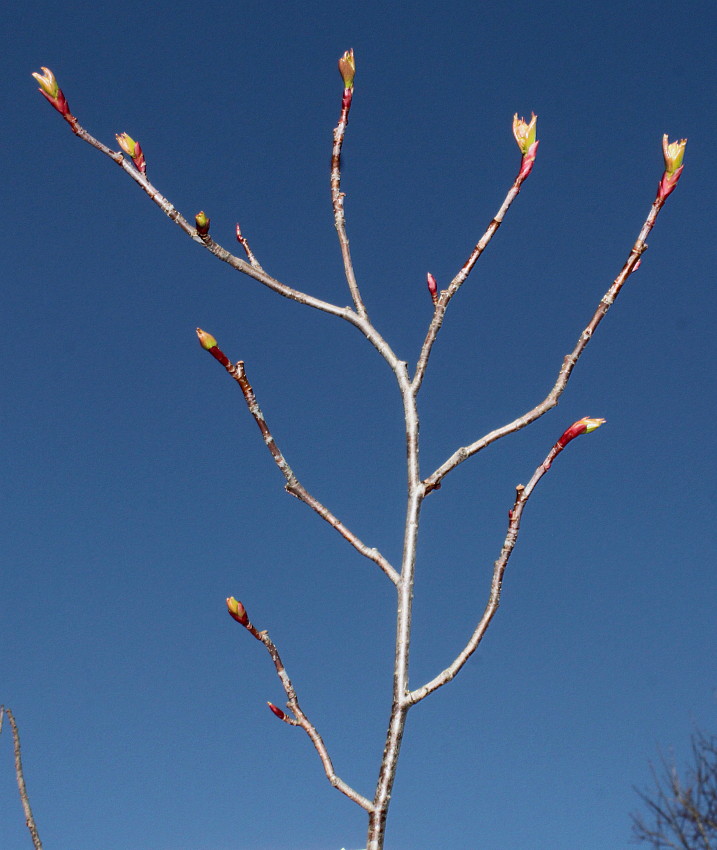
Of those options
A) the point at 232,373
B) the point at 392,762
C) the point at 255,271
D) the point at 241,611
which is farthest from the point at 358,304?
the point at 392,762

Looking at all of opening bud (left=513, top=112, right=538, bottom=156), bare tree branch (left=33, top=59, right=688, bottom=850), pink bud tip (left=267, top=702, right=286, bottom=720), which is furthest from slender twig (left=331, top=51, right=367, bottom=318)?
pink bud tip (left=267, top=702, right=286, bottom=720)

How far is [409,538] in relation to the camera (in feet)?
4.89

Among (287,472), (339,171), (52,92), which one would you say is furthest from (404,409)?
(52,92)

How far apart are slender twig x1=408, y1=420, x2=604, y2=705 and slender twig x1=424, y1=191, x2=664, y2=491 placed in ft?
0.25

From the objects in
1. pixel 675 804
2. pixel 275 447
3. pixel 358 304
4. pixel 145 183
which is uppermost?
pixel 675 804

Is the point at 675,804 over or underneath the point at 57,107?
over

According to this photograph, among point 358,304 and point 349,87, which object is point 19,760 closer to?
point 358,304

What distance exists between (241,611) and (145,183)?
91 cm

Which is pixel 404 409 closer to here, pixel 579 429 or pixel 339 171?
pixel 579 429

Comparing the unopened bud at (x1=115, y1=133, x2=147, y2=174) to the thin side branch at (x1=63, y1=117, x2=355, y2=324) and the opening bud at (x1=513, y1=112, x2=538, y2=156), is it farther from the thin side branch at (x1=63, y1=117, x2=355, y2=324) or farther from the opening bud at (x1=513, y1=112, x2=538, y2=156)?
the opening bud at (x1=513, y1=112, x2=538, y2=156)

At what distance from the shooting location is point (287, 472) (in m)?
1.56

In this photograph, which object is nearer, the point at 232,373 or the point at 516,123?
the point at 232,373

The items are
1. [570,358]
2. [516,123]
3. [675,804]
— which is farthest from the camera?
[675,804]

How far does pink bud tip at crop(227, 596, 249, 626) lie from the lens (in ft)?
5.23
